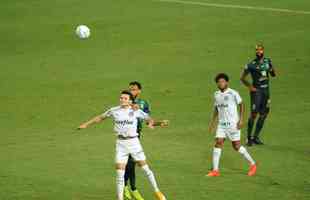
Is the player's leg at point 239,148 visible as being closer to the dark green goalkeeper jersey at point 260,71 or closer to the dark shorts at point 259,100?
the dark shorts at point 259,100

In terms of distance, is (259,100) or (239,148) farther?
(259,100)

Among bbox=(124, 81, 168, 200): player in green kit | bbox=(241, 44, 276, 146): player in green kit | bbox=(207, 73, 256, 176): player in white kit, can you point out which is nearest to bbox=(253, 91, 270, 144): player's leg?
bbox=(241, 44, 276, 146): player in green kit

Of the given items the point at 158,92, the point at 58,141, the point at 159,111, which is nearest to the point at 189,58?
the point at 158,92

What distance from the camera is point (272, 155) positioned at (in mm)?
21047

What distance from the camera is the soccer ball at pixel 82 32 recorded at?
126 feet

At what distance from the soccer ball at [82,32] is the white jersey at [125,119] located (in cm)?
2231

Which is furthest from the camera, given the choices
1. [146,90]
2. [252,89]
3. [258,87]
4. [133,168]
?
[146,90]

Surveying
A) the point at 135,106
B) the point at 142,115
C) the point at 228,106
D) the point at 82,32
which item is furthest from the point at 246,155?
the point at 82,32

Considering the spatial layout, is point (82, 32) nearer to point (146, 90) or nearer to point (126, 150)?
point (146, 90)

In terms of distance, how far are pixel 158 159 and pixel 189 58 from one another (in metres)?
14.8

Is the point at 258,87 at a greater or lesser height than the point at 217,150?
greater

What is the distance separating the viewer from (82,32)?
3834cm

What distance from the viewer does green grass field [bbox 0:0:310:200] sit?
18.6 meters

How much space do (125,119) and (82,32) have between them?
22486mm
